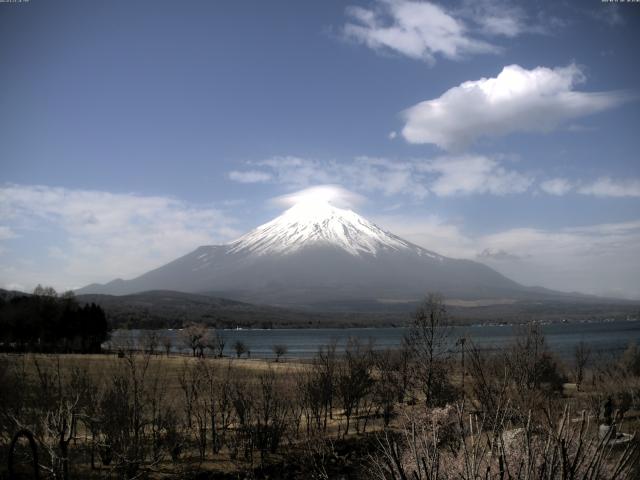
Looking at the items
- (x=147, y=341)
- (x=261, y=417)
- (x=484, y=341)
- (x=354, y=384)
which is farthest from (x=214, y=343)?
(x=261, y=417)

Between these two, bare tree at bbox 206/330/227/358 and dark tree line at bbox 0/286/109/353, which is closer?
dark tree line at bbox 0/286/109/353

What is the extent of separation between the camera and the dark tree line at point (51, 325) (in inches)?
2822

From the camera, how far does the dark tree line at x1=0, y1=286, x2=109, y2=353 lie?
71.7 meters

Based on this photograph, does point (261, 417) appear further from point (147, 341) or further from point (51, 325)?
point (51, 325)

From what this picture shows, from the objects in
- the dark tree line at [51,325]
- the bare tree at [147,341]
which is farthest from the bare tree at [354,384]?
the dark tree line at [51,325]

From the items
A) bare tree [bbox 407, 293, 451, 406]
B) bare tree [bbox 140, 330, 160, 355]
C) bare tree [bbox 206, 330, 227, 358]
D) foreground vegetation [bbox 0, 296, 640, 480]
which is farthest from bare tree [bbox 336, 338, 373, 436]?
bare tree [bbox 206, 330, 227, 358]

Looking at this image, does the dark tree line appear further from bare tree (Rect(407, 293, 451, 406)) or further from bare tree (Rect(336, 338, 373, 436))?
bare tree (Rect(407, 293, 451, 406))

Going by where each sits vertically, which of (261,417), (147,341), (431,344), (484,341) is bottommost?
(484,341)

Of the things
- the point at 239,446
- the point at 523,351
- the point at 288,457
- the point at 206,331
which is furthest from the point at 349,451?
Answer: the point at 206,331

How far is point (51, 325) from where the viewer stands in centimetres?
7538

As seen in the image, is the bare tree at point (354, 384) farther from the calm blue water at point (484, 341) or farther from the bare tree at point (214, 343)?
the bare tree at point (214, 343)

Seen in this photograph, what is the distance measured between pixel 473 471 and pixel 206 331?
297 ft

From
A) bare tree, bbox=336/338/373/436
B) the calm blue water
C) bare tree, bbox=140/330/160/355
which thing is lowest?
the calm blue water

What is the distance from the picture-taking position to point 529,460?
4.59 meters
